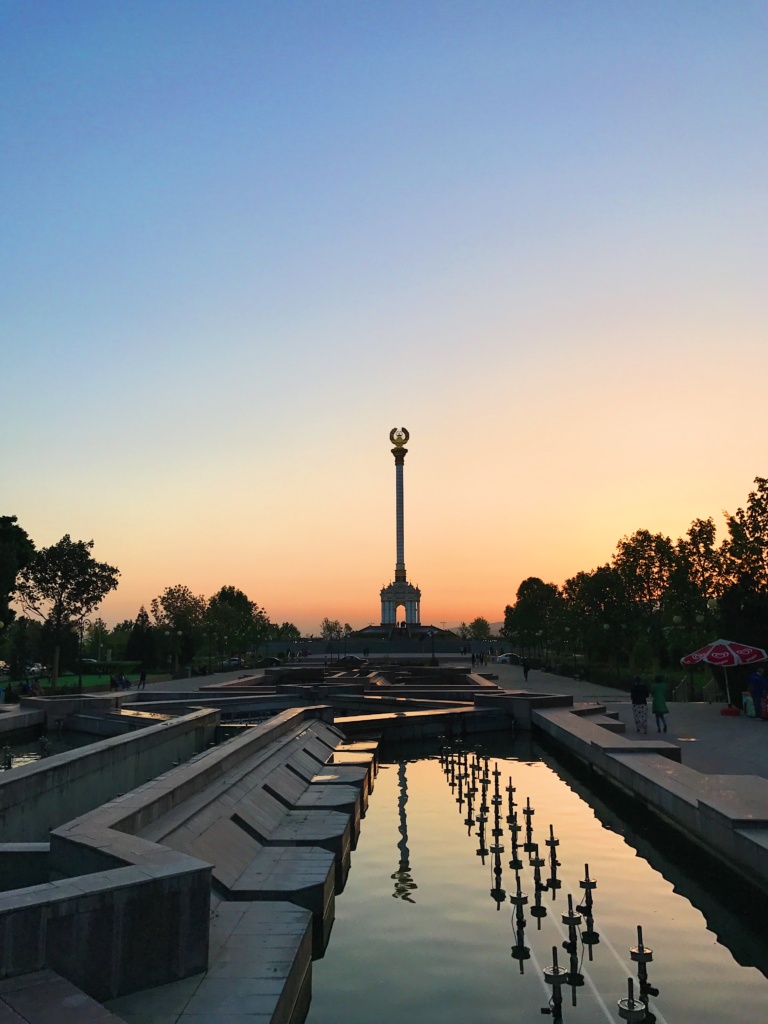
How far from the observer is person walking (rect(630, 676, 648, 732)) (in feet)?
68.6

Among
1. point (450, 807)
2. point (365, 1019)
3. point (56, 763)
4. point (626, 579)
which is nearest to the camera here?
point (365, 1019)

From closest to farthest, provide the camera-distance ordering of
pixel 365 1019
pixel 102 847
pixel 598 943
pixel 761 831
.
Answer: pixel 365 1019, pixel 102 847, pixel 598 943, pixel 761 831

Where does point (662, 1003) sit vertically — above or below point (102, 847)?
below

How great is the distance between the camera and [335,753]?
65.4 ft

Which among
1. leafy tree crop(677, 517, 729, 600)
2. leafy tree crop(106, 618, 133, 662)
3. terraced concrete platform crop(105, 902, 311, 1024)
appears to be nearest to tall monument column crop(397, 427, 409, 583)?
leafy tree crop(106, 618, 133, 662)

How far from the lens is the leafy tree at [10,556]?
3900 cm

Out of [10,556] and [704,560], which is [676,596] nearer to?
[704,560]

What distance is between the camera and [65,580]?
43.5m

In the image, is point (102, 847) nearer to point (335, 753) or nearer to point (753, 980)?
point (753, 980)

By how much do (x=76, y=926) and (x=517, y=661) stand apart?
8134 centimetres

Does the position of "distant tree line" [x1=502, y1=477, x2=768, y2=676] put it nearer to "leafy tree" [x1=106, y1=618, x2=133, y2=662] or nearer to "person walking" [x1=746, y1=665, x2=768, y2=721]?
"person walking" [x1=746, y1=665, x2=768, y2=721]

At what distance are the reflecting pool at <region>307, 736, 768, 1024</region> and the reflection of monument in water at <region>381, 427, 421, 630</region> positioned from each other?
101987 millimetres

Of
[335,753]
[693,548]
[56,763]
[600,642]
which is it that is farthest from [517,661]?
[56,763]

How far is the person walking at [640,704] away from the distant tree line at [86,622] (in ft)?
93.9
